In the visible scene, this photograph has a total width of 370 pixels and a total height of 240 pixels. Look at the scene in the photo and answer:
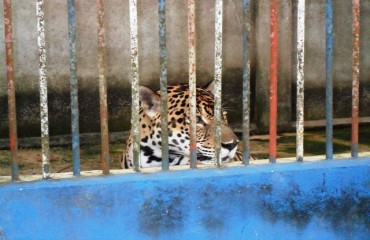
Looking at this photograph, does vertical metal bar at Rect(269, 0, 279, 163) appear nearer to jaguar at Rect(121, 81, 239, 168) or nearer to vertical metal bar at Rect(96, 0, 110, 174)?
vertical metal bar at Rect(96, 0, 110, 174)

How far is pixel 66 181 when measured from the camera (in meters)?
3.77

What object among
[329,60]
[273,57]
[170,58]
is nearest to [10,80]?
[273,57]

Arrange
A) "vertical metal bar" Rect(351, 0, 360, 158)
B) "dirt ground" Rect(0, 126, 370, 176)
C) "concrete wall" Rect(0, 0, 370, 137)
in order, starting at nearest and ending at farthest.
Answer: "vertical metal bar" Rect(351, 0, 360, 158) < "dirt ground" Rect(0, 126, 370, 176) < "concrete wall" Rect(0, 0, 370, 137)


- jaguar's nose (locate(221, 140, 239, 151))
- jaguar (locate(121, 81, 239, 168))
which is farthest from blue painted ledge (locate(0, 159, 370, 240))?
jaguar (locate(121, 81, 239, 168))

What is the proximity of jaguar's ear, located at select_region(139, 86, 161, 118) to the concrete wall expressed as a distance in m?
2.33

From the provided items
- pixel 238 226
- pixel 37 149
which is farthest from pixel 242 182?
pixel 37 149

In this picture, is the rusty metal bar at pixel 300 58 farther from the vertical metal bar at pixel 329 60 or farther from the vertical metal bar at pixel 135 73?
the vertical metal bar at pixel 135 73

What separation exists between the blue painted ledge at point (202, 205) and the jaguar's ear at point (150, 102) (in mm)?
1656

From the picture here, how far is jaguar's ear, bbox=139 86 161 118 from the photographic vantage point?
5.47 metres

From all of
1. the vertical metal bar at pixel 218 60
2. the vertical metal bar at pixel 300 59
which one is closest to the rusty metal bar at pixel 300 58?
the vertical metal bar at pixel 300 59

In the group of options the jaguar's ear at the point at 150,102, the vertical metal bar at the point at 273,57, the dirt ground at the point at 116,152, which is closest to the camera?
the vertical metal bar at the point at 273,57

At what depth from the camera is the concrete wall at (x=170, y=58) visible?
7688mm

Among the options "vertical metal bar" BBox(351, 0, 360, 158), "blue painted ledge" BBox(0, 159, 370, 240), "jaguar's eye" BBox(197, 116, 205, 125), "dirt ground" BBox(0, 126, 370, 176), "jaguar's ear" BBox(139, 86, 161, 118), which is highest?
"vertical metal bar" BBox(351, 0, 360, 158)

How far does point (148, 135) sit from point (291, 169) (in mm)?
1880
